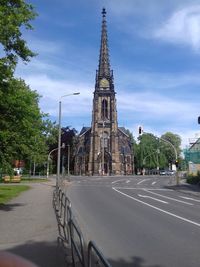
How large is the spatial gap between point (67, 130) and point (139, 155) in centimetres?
4413

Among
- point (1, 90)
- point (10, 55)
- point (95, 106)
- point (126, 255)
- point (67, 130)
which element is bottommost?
point (126, 255)

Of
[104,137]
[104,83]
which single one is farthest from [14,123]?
[104,83]

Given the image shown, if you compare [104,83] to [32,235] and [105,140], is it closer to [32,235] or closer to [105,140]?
[105,140]

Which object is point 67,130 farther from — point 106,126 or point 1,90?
point 1,90

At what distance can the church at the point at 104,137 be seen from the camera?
11875 cm

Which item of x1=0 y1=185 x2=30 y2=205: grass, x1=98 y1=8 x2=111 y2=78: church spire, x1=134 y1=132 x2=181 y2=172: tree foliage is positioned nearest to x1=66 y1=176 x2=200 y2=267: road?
x1=0 y1=185 x2=30 y2=205: grass

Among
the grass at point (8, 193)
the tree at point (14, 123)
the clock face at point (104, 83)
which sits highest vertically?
the clock face at point (104, 83)

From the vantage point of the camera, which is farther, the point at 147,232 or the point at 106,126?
the point at 106,126

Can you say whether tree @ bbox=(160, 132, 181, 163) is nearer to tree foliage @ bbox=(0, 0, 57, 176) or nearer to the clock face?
the clock face

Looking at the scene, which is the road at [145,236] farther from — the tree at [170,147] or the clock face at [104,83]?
the tree at [170,147]

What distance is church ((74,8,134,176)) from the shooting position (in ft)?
390

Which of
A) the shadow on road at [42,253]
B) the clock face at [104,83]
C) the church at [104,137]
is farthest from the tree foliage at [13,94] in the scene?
the clock face at [104,83]

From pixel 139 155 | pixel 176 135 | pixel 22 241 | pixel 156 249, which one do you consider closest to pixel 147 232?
pixel 156 249

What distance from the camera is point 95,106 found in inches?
4813
